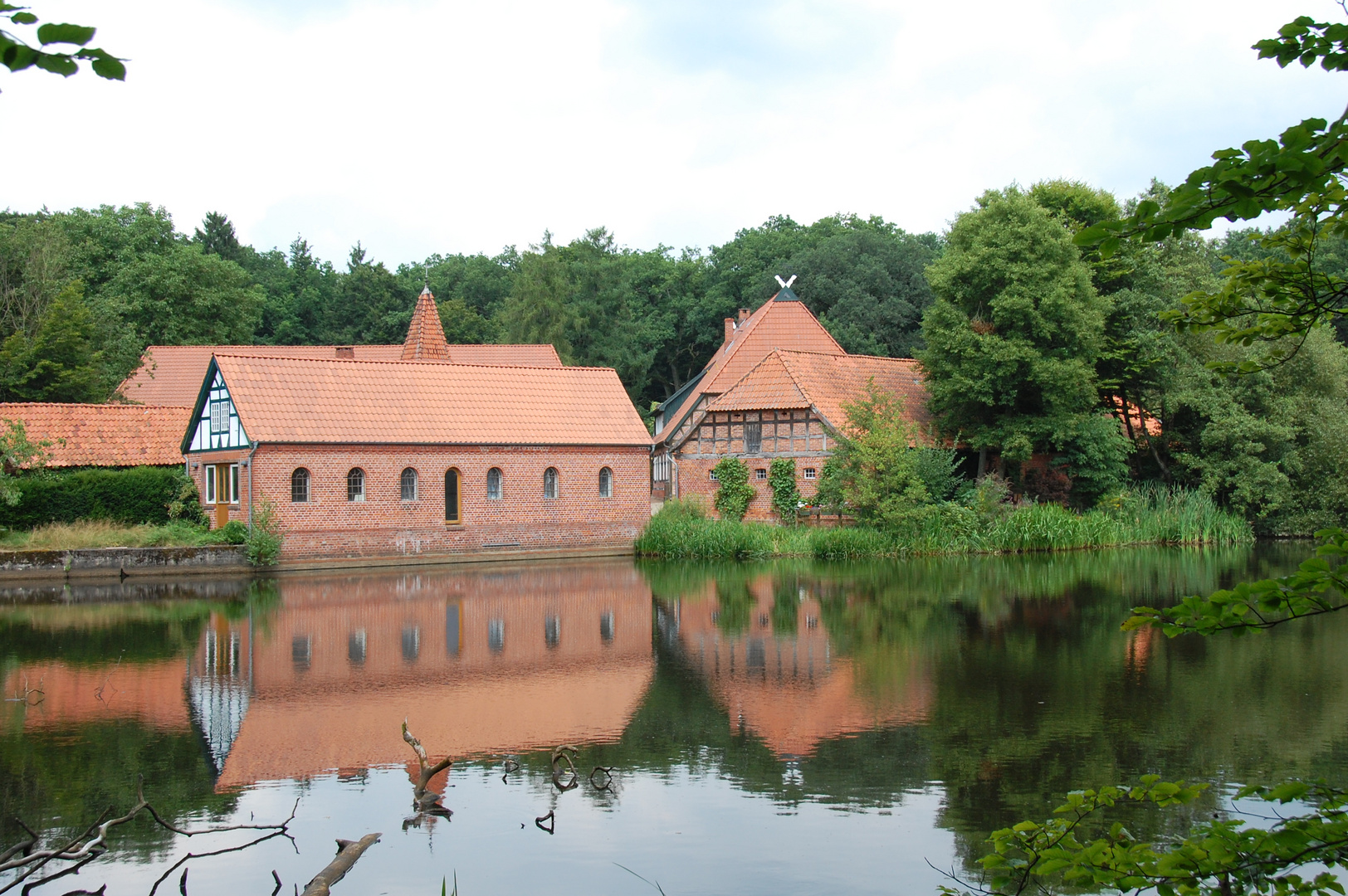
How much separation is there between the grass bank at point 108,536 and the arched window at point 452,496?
5140 millimetres

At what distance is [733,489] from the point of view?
31.5m

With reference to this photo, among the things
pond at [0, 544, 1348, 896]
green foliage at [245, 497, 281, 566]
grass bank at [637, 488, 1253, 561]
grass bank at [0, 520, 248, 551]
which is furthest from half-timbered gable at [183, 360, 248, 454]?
grass bank at [637, 488, 1253, 561]

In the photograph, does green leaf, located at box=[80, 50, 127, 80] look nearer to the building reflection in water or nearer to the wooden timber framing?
the building reflection in water

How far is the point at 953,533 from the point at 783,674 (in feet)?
54.5

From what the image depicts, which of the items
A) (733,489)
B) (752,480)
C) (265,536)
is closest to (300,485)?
(265,536)

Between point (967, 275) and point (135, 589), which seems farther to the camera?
point (967, 275)

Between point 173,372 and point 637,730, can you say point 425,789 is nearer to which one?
point 637,730

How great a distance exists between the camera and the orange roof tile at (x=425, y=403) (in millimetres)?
27219

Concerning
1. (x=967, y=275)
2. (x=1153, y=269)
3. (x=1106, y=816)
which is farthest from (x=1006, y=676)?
(x=1153, y=269)

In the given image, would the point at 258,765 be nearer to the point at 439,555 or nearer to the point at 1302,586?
the point at 1302,586

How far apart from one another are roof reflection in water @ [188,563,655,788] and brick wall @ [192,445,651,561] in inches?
244

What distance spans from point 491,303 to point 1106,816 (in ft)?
214

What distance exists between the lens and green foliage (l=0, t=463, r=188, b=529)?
84.6ft

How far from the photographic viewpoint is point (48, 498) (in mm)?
26016
